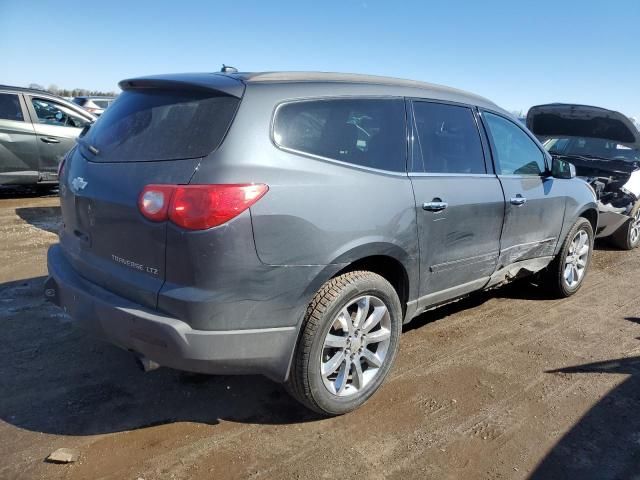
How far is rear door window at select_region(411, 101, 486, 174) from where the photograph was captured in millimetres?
3350

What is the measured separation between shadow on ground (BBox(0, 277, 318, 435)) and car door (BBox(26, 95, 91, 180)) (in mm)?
5431

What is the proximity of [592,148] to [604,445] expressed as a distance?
19.8 feet

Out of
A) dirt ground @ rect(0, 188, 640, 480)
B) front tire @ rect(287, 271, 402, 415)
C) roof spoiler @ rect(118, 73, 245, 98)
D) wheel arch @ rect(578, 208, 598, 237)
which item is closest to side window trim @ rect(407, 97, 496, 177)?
front tire @ rect(287, 271, 402, 415)

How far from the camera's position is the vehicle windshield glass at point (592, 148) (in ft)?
24.3

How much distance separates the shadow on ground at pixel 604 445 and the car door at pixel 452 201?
1.11 m

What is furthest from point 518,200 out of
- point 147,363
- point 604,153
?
point 604,153

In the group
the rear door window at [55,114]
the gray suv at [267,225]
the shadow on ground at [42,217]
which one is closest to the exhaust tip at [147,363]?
the gray suv at [267,225]

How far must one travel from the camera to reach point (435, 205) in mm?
3223

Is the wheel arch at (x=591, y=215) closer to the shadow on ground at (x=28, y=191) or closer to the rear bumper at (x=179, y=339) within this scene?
the rear bumper at (x=179, y=339)

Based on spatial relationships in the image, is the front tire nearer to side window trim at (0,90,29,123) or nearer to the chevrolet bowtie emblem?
the chevrolet bowtie emblem

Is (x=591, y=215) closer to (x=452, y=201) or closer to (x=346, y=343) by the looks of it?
(x=452, y=201)

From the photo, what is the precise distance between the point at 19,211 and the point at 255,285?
6475 millimetres

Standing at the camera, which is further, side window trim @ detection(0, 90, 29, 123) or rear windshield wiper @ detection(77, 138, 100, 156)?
side window trim @ detection(0, 90, 29, 123)

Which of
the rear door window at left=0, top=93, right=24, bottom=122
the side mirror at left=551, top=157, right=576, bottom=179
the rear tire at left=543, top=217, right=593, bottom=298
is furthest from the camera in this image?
the rear door window at left=0, top=93, right=24, bottom=122
